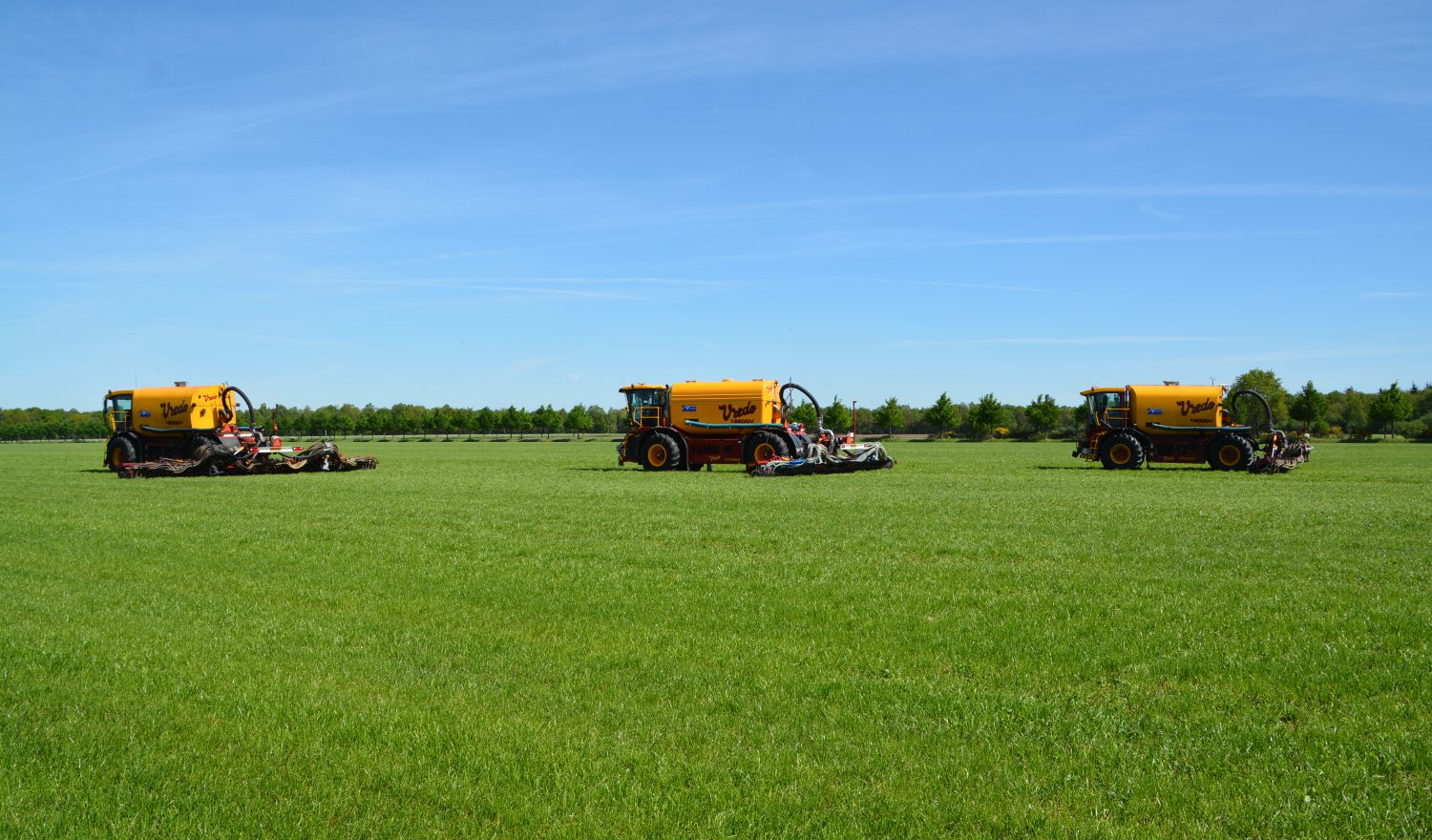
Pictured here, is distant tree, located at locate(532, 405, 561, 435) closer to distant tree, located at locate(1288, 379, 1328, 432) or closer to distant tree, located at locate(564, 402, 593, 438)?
distant tree, located at locate(564, 402, 593, 438)

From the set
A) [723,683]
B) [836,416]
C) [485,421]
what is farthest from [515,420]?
[723,683]

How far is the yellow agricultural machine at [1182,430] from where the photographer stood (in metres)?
35.2

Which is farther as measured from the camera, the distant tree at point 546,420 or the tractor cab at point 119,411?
the distant tree at point 546,420

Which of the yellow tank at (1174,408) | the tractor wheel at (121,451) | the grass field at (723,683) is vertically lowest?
the grass field at (723,683)

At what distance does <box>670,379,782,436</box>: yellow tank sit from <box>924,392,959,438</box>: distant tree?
70.4 meters

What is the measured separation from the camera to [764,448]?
113ft

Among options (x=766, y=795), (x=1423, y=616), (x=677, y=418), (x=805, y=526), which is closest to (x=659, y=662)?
(x=766, y=795)

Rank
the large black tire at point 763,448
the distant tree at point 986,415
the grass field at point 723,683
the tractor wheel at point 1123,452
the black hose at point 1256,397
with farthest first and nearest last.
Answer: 1. the distant tree at point 986,415
2. the tractor wheel at point 1123,452
3. the black hose at point 1256,397
4. the large black tire at point 763,448
5. the grass field at point 723,683

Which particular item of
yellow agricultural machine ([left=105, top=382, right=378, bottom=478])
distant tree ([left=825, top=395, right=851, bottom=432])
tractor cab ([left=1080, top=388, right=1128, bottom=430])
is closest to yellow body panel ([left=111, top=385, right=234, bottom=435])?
yellow agricultural machine ([left=105, top=382, right=378, bottom=478])

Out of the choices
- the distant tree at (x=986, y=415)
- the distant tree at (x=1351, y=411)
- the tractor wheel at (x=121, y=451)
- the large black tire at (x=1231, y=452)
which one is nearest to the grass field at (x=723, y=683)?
the large black tire at (x=1231, y=452)

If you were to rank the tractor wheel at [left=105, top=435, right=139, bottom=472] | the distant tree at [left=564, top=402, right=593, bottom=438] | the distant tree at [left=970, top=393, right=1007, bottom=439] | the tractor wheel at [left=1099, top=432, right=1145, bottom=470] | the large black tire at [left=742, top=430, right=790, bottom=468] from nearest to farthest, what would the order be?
1. the large black tire at [left=742, top=430, right=790, bottom=468]
2. the tractor wheel at [left=1099, top=432, right=1145, bottom=470]
3. the tractor wheel at [left=105, top=435, right=139, bottom=472]
4. the distant tree at [left=970, top=393, right=1007, bottom=439]
5. the distant tree at [left=564, top=402, right=593, bottom=438]

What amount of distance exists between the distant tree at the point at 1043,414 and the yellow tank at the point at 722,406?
6671 cm

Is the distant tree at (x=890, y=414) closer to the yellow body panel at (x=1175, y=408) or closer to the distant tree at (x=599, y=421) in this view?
the distant tree at (x=599, y=421)

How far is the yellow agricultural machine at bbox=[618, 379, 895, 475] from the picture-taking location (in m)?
34.5
